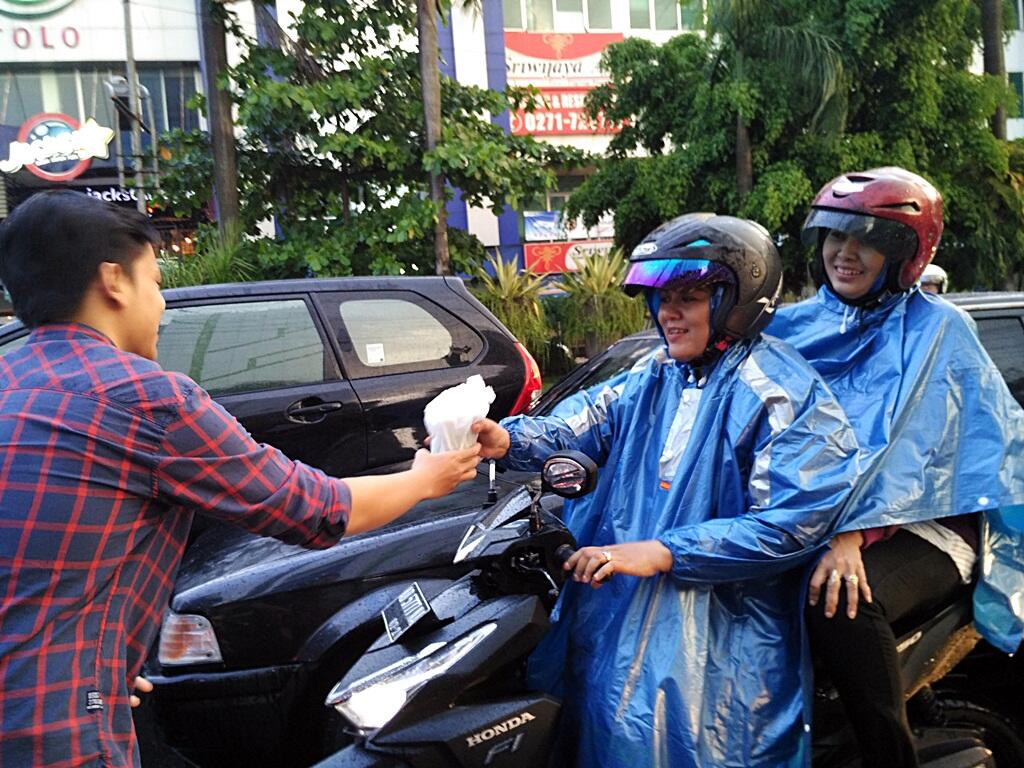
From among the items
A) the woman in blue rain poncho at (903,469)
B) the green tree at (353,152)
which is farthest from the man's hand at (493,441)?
the green tree at (353,152)

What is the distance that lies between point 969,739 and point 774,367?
51.8 inches

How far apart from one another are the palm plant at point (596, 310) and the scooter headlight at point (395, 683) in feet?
36.5

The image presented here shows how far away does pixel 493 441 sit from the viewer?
234cm

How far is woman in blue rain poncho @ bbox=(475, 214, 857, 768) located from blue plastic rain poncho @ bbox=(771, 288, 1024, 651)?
231 millimetres

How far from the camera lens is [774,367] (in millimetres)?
2104

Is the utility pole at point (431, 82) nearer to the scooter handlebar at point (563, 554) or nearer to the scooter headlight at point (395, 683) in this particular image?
the scooter handlebar at point (563, 554)

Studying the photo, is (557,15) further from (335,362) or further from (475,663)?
(475,663)

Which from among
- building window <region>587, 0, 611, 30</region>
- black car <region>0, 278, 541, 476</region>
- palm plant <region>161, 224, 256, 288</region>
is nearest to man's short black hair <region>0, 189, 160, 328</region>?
black car <region>0, 278, 541, 476</region>

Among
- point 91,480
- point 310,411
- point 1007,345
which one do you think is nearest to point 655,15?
point 310,411

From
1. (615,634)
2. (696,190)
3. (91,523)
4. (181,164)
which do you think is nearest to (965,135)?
(696,190)

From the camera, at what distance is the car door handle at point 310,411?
465 cm

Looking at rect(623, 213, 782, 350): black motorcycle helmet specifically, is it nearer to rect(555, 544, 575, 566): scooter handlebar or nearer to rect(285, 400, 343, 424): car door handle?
rect(555, 544, 575, 566): scooter handlebar

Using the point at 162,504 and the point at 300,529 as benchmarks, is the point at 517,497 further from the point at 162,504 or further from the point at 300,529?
the point at 162,504

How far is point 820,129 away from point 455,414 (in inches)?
464
